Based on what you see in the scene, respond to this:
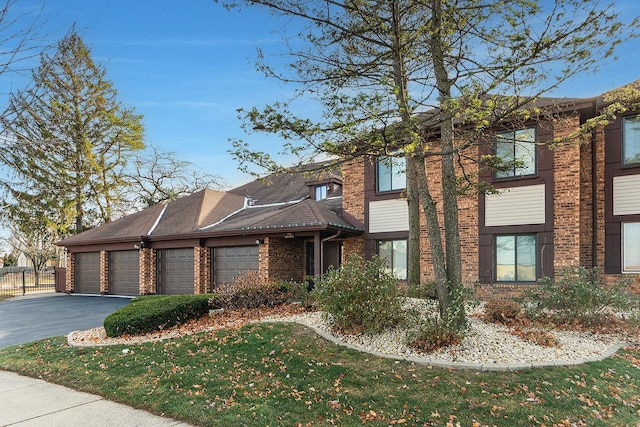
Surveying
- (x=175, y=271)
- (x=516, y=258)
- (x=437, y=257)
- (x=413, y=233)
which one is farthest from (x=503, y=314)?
(x=175, y=271)

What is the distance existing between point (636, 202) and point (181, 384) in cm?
1187

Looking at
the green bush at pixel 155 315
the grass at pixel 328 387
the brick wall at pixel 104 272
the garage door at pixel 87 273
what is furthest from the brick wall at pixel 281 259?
the garage door at pixel 87 273

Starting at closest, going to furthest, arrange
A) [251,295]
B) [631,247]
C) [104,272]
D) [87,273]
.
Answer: [251,295]
[631,247]
[104,272]
[87,273]

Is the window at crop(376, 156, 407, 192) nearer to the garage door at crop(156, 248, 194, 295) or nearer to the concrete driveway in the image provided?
the garage door at crop(156, 248, 194, 295)

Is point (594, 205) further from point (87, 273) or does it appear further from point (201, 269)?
point (87, 273)

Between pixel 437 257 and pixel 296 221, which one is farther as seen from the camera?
pixel 296 221

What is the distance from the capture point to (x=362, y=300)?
709 centimetres

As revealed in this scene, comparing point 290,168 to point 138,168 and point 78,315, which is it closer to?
point 78,315

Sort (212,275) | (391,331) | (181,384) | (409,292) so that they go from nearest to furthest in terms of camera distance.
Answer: (181,384), (391,331), (409,292), (212,275)

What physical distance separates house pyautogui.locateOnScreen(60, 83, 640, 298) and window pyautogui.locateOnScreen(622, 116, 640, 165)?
0.02 m

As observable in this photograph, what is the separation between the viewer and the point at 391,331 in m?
6.97

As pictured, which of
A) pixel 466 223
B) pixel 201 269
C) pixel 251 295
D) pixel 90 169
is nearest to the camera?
pixel 251 295

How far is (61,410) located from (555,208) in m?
11.7

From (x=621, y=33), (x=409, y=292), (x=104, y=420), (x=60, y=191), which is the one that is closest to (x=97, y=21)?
(x=104, y=420)
